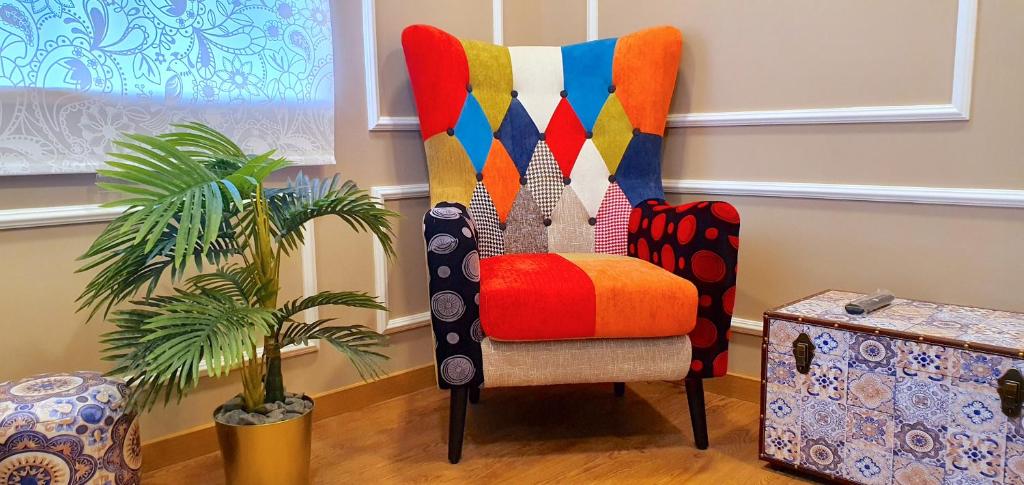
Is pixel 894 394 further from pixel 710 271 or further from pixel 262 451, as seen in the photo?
pixel 262 451

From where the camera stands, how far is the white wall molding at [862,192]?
159 cm

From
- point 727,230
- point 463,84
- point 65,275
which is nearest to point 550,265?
point 727,230

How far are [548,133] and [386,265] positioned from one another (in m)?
0.61

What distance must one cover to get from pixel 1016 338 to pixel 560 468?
3.13 ft

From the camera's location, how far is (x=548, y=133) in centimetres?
205

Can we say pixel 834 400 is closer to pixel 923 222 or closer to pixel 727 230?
pixel 727 230

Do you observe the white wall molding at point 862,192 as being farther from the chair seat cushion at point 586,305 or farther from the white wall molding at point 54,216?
the white wall molding at point 54,216

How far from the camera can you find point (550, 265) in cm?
167

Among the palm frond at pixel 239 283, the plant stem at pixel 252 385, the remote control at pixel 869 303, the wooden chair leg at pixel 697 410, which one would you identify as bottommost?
the wooden chair leg at pixel 697 410

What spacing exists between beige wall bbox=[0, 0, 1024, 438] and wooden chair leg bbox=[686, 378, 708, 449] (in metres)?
0.42

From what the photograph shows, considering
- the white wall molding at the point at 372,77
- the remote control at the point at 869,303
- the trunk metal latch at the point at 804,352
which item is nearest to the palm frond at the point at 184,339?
the white wall molding at the point at 372,77

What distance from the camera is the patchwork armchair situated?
1.54 metres

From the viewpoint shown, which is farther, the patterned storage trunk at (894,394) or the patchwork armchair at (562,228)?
the patchwork armchair at (562,228)

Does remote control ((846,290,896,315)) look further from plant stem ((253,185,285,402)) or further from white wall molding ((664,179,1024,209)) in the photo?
plant stem ((253,185,285,402))
